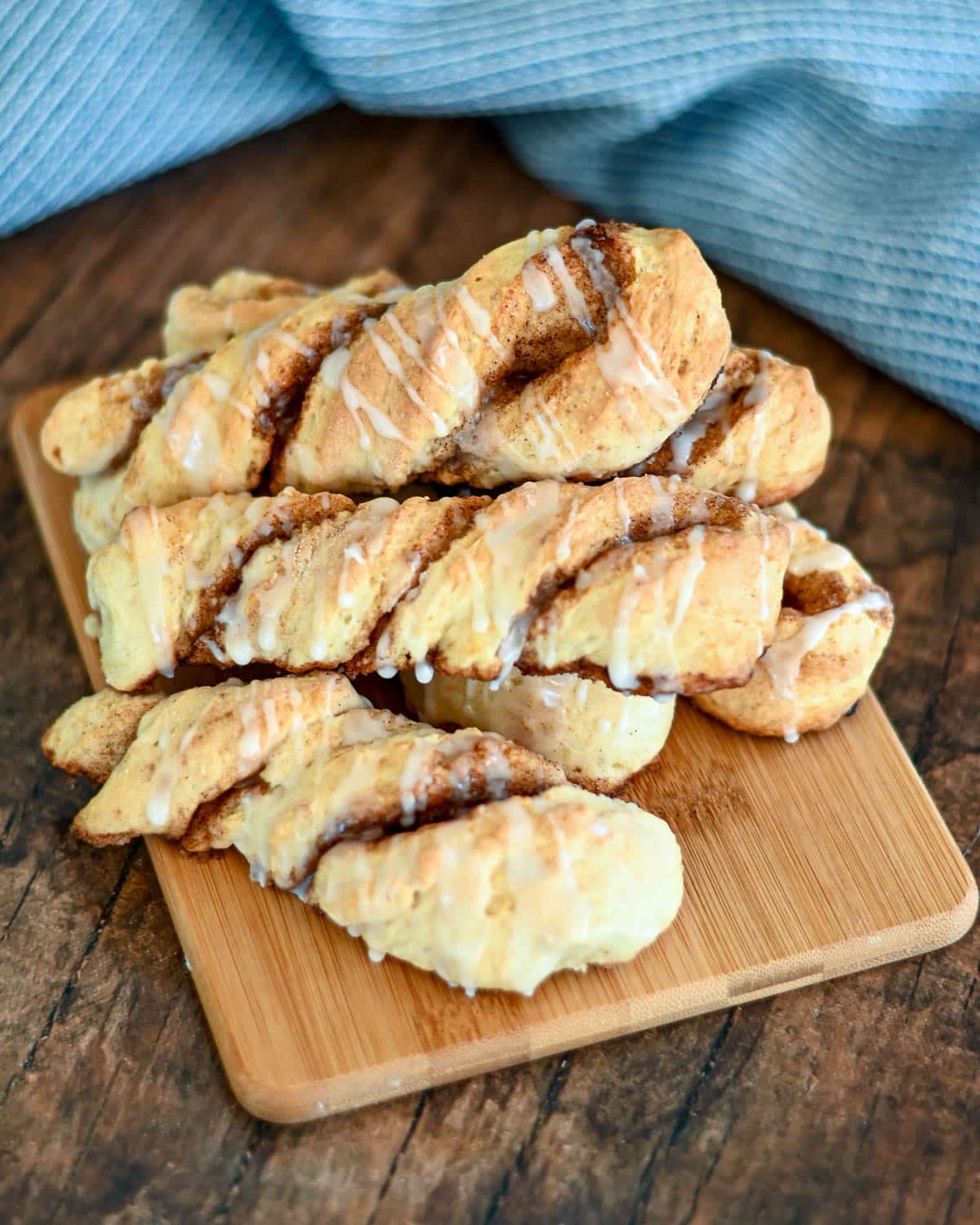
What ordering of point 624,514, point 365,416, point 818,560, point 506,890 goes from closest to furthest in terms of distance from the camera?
point 506,890
point 624,514
point 365,416
point 818,560

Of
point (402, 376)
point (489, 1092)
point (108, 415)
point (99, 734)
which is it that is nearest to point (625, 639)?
point (402, 376)

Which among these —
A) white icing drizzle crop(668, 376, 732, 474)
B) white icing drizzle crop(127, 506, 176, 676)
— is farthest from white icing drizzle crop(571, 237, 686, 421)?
white icing drizzle crop(127, 506, 176, 676)

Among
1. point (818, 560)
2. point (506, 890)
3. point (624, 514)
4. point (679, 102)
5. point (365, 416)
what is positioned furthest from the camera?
point (679, 102)

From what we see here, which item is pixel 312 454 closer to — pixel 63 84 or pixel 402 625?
pixel 402 625

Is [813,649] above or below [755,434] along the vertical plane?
below

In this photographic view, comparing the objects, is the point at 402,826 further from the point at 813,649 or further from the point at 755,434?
the point at 755,434

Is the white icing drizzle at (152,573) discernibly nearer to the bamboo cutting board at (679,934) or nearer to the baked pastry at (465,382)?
the baked pastry at (465,382)

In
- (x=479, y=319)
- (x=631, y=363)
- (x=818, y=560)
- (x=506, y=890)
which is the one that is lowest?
(x=818, y=560)
